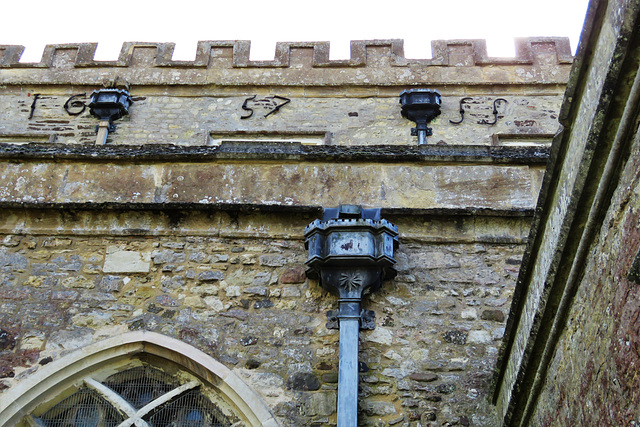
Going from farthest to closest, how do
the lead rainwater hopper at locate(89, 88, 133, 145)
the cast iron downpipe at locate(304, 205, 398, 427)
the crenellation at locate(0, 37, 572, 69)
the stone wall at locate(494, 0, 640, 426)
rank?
the crenellation at locate(0, 37, 572, 69) < the lead rainwater hopper at locate(89, 88, 133, 145) < the cast iron downpipe at locate(304, 205, 398, 427) < the stone wall at locate(494, 0, 640, 426)

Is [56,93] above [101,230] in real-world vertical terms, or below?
above

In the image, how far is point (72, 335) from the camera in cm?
517

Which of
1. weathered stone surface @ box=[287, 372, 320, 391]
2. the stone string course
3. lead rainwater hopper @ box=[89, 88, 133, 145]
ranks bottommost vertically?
weathered stone surface @ box=[287, 372, 320, 391]

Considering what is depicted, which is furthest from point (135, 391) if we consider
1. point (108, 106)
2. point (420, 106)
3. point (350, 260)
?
point (420, 106)

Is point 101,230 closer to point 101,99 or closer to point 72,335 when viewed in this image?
point 72,335

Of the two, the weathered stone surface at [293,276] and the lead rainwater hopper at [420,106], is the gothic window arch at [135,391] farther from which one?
the lead rainwater hopper at [420,106]

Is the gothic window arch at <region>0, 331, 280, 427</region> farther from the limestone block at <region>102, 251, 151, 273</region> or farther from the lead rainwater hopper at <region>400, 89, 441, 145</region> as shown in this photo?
the lead rainwater hopper at <region>400, 89, 441, 145</region>

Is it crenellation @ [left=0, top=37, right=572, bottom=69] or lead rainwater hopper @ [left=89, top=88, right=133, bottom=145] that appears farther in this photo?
crenellation @ [left=0, top=37, right=572, bottom=69]

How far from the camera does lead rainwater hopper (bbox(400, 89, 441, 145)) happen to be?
992cm

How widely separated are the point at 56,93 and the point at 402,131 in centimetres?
456

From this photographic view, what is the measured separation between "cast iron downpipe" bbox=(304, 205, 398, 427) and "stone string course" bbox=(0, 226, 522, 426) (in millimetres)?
146

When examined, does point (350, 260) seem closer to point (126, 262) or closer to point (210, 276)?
point (210, 276)

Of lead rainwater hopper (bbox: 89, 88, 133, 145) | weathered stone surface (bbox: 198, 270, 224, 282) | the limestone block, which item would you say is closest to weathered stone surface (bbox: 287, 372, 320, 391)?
weathered stone surface (bbox: 198, 270, 224, 282)

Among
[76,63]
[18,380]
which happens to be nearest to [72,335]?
[18,380]
